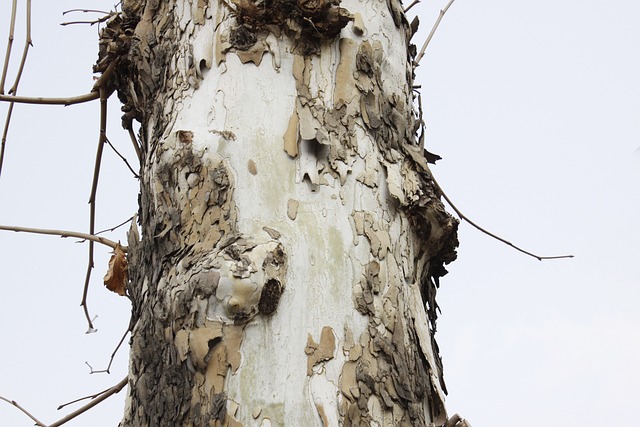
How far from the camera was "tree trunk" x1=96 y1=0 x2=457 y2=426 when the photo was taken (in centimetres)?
112

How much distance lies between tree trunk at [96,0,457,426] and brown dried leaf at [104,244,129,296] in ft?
0.94

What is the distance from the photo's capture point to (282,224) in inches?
47.0

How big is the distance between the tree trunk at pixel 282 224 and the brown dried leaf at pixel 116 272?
0.94 ft

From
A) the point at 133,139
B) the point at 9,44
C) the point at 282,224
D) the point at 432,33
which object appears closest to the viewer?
the point at 282,224

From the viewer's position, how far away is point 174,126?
4.35 feet

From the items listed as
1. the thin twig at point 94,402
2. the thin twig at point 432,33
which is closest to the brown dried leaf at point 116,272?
the thin twig at point 94,402

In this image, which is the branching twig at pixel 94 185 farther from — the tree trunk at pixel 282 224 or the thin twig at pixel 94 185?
the tree trunk at pixel 282 224

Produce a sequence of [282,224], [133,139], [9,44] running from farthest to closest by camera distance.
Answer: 1. [9,44]
2. [133,139]
3. [282,224]

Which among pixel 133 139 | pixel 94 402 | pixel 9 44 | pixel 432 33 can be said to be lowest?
pixel 94 402

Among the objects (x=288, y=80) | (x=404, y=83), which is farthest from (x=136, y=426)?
(x=404, y=83)

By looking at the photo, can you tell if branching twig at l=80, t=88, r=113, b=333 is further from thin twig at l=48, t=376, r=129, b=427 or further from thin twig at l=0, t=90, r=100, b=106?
thin twig at l=48, t=376, r=129, b=427

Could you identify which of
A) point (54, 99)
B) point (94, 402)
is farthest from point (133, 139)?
point (94, 402)

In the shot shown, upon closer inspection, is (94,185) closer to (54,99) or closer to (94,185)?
(94,185)

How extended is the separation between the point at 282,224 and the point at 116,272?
593 millimetres
